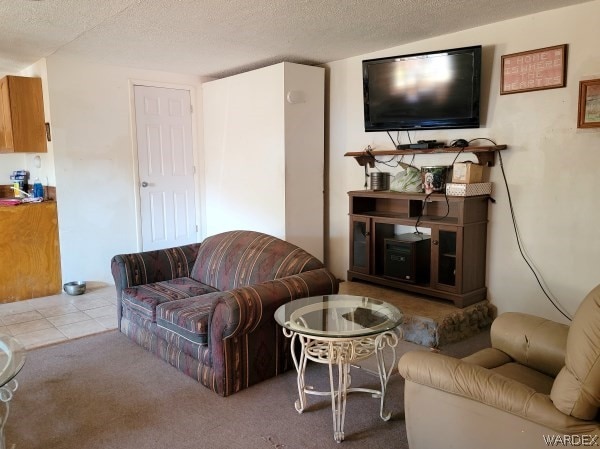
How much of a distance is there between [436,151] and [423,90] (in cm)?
50

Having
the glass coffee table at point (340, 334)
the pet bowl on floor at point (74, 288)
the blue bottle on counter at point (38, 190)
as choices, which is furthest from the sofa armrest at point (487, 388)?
the blue bottle on counter at point (38, 190)

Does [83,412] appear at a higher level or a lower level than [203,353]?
lower

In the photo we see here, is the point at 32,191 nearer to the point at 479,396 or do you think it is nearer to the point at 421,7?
the point at 421,7

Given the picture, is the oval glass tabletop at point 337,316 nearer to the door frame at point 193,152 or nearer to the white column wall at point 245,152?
the white column wall at point 245,152

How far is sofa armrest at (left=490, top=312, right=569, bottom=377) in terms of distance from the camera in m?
1.98

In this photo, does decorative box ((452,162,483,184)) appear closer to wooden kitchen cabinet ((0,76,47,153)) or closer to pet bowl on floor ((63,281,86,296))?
pet bowl on floor ((63,281,86,296))

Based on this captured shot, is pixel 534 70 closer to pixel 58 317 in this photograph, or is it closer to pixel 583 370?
pixel 583 370

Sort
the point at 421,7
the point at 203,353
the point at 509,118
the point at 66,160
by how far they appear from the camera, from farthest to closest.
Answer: the point at 66,160, the point at 509,118, the point at 421,7, the point at 203,353

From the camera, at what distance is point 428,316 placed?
3322 mm

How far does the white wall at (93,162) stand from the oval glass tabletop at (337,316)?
3174 millimetres

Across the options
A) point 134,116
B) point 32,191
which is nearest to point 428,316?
point 134,116

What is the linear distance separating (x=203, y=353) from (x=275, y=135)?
2556 millimetres

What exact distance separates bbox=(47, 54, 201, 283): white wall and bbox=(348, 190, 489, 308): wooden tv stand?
2586 millimetres

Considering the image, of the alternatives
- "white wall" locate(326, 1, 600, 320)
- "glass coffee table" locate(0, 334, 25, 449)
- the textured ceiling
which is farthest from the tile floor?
"white wall" locate(326, 1, 600, 320)
